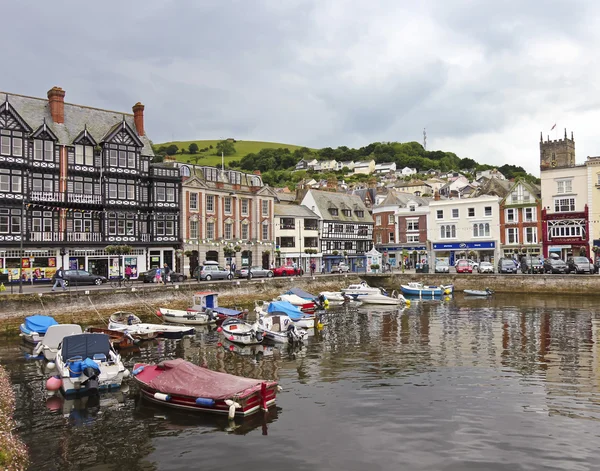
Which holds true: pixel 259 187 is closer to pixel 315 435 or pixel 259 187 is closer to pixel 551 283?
pixel 551 283

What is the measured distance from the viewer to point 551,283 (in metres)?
62.7

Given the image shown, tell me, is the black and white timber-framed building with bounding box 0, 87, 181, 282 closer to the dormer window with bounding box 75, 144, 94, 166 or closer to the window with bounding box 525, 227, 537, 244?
the dormer window with bounding box 75, 144, 94, 166

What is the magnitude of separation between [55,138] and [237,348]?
3789 centimetres

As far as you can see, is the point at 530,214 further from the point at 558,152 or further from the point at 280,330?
the point at 280,330

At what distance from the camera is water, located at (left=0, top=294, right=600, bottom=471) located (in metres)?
16.3

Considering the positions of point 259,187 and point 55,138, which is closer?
point 55,138

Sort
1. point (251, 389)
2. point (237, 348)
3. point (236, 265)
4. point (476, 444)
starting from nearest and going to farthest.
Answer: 1. point (476, 444)
2. point (251, 389)
3. point (237, 348)
4. point (236, 265)

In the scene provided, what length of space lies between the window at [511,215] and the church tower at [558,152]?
2307 centimetres

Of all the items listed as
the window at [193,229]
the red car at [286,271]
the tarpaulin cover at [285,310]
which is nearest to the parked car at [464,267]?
the red car at [286,271]

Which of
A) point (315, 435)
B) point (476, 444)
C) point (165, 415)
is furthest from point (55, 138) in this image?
point (476, 444)

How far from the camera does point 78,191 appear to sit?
195 ft

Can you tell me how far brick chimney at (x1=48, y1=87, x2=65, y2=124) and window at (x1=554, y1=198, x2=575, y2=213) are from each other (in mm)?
69364

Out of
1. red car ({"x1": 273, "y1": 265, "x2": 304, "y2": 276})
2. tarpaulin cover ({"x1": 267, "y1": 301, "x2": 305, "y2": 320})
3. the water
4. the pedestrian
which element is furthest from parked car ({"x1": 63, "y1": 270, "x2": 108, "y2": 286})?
red car ({"x1": 273, "y1": 265, "x2": 304, "y2": 276})

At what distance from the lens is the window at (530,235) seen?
8018cm
